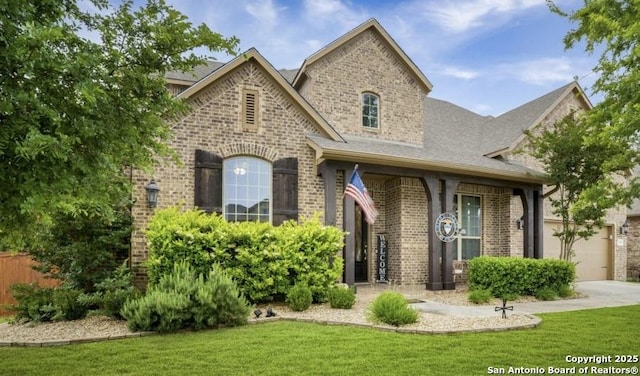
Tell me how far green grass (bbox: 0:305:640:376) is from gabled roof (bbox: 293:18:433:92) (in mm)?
8649

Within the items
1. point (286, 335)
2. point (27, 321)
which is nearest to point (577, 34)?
point (286, 335)

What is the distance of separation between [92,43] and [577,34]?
1130 centimetres

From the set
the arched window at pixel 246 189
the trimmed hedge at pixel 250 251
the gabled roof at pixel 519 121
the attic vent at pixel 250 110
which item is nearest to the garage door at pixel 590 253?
the gabled roof at pixel 519 121

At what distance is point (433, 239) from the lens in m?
12.6

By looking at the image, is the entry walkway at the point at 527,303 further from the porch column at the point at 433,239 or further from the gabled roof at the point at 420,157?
the gabled roof at the point at 420,157

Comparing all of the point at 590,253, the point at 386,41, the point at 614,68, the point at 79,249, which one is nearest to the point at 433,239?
the point at 614,68

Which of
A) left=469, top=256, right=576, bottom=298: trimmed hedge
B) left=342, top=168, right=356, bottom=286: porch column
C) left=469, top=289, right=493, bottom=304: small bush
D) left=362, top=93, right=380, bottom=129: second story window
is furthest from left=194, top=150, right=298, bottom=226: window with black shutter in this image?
left=469, top=256, right=576, bottom=298: trimmed hedge

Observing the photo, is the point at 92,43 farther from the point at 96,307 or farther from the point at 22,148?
the point at 96,307

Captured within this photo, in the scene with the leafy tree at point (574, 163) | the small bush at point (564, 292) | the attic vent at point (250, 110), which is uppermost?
the attic vent at point (250, 110)

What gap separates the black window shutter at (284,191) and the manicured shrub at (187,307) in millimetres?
3709

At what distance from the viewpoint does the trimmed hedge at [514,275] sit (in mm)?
11055

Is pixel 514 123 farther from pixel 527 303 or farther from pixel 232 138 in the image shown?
pixel 232 138

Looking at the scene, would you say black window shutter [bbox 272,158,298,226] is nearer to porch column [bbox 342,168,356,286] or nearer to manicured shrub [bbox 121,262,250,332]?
porch column [bbox 342,168,356,286]

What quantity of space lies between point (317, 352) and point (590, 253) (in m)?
15.3
